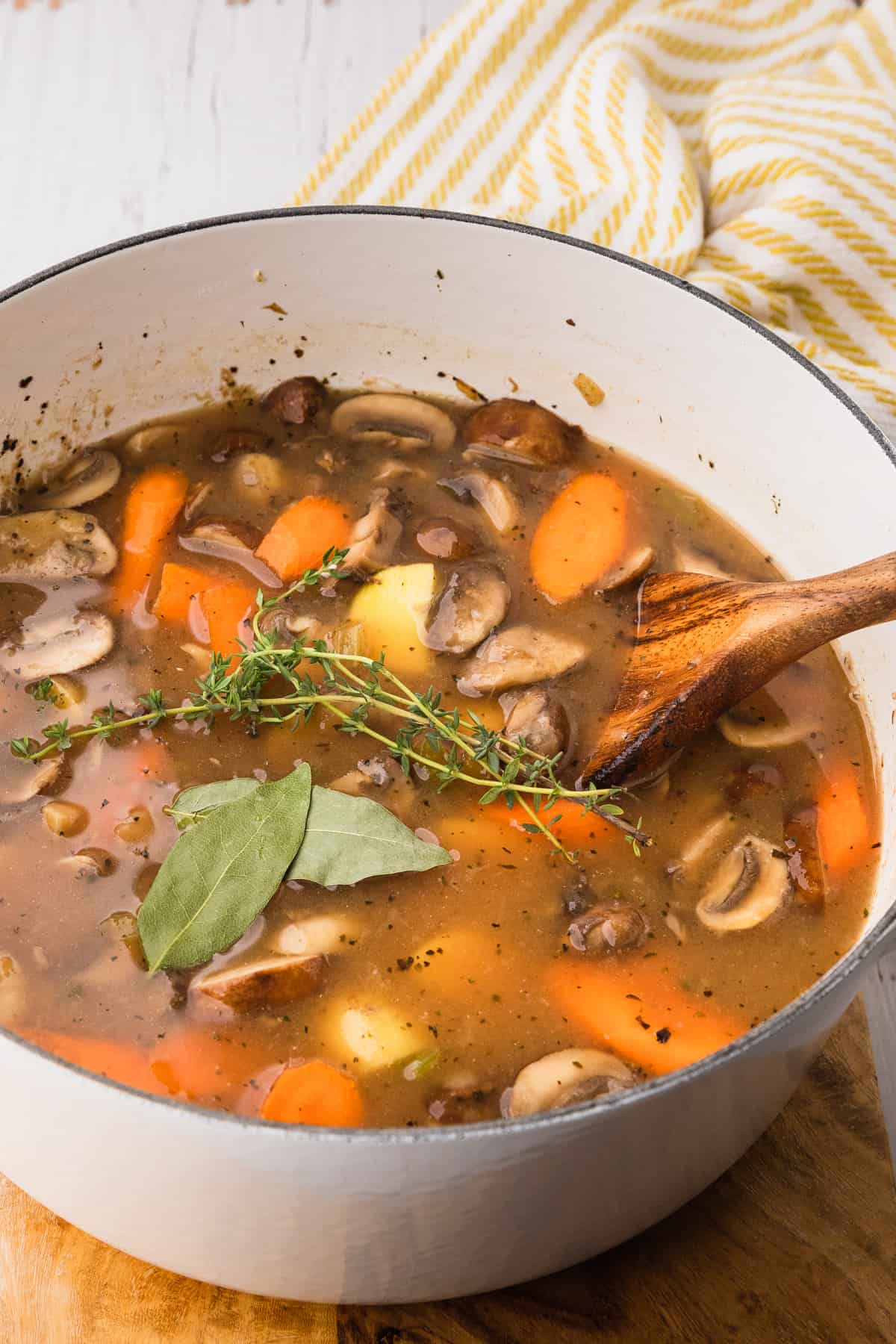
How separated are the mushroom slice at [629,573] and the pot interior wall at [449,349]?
10.6 inches

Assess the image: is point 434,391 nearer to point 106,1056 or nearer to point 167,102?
point 167,102

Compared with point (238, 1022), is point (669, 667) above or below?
above

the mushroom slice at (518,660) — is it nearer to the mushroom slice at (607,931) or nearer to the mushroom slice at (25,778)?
the mushroom slice at (607,931)

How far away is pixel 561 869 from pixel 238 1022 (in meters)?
0.51

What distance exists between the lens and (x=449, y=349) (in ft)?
9.17

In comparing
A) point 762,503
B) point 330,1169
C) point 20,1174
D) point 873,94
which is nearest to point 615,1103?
point 330,1169

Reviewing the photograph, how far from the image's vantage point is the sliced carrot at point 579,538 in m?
2.47

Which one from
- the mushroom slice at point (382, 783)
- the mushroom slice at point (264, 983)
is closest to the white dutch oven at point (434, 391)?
the mushroom slice at point (264, 983)

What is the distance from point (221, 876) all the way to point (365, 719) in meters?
0.37

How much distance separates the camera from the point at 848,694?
2.36 metres

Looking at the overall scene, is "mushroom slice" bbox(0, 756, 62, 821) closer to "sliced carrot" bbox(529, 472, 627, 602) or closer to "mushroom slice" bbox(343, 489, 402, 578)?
"mushroom slice" bbox(343, 489, 402, 578)

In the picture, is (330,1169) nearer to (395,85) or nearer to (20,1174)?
(20,1174)

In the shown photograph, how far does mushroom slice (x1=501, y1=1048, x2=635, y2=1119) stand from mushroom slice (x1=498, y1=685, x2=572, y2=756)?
47cm

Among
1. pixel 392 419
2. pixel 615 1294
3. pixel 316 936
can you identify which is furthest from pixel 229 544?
pixel 615 1294
